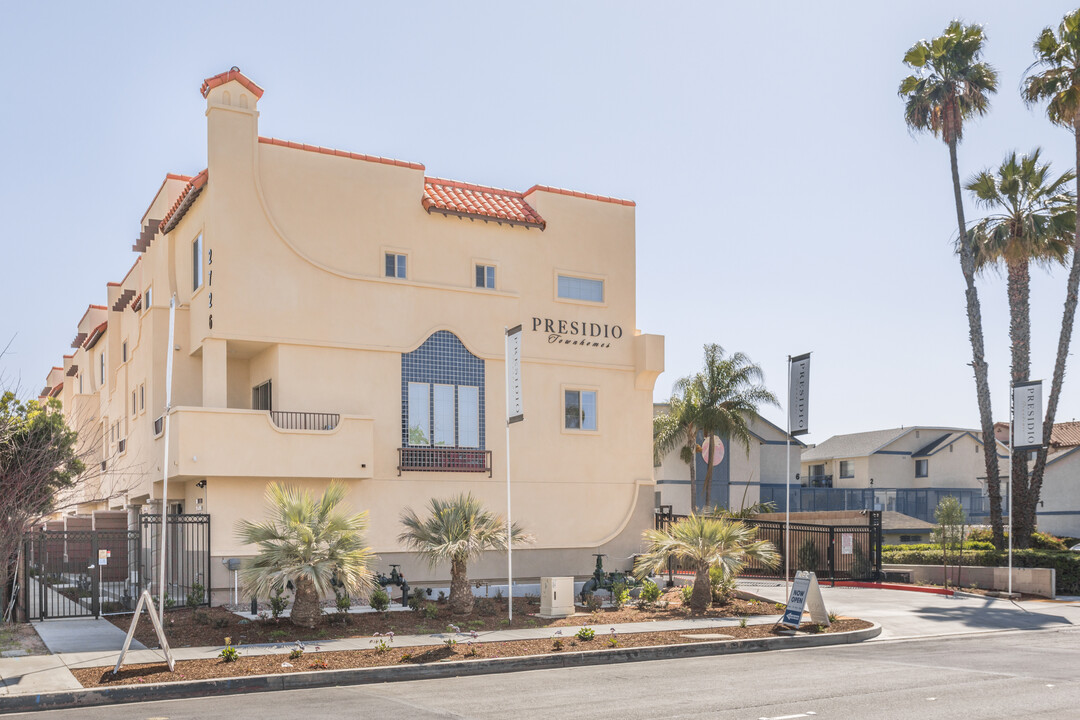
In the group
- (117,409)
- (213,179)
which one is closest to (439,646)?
(213,179)

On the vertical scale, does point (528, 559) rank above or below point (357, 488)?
below

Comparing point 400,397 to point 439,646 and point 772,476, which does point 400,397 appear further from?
point 772,476

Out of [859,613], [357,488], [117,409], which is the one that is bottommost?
[859,613]

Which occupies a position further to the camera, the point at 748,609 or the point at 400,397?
the point at 400,397

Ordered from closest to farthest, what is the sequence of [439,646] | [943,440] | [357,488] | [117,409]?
[439,646]
[357,488]
[117,409]
[943,440]

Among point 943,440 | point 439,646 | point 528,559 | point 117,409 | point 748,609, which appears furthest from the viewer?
point 943,440

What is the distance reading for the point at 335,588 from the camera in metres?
18.7

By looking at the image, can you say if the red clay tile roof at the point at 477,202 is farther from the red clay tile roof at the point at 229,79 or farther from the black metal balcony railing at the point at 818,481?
the black metal balcony railing at the point at 818,481

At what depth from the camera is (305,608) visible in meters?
18.0

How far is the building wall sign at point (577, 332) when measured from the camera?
27.3 m

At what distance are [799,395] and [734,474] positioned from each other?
1195 inches

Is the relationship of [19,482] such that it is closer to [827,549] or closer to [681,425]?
[827,549]

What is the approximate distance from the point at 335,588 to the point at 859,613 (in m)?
11.7

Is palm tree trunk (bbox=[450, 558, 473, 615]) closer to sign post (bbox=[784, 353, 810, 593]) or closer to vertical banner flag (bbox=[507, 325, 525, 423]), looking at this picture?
vertical banner flag (bbox=[507, 325, 525, 423])
